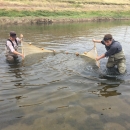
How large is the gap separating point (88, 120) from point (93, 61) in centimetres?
569

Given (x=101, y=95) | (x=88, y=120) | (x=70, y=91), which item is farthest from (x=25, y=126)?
(x=101, y=95)

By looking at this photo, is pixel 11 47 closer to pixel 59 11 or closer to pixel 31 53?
pixel 31 53

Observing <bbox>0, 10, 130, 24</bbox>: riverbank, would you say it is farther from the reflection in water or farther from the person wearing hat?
the reflection in water

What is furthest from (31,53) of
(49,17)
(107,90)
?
(49,17)

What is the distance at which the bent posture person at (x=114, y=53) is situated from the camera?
25.3 feet

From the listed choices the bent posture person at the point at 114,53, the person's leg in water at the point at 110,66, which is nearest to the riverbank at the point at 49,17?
the person's leg in water at the point at 110,66

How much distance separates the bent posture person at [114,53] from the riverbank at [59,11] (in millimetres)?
25439

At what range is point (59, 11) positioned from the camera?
40438 mm

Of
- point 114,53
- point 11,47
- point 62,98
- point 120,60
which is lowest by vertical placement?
point 62,98

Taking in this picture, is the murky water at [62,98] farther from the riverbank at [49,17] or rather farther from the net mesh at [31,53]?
the riverbank at [49,17]

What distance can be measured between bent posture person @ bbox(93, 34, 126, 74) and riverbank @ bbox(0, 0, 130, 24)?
25.4m

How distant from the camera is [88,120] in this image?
5188mm

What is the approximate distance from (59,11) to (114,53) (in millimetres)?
34465

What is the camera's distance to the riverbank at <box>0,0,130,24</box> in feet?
109
